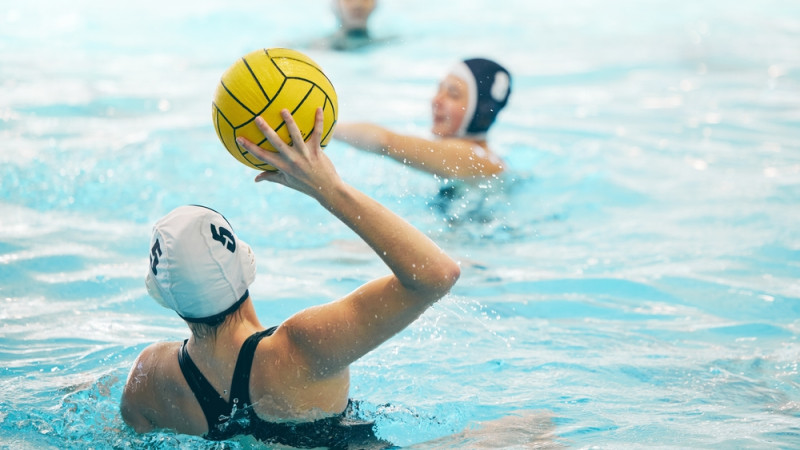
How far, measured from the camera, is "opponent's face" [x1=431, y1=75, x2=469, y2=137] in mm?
6508

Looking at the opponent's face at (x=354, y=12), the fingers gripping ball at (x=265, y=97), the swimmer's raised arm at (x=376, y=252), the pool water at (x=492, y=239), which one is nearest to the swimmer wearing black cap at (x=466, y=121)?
the pool water at (x=492, y=239)

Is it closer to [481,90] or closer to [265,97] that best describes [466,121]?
[481,90]

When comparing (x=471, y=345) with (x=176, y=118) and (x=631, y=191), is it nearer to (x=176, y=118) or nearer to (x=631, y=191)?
(x=631, y=191)

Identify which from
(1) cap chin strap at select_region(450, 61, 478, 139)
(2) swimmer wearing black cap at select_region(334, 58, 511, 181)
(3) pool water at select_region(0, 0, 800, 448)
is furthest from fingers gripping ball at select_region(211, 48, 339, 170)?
(1) cap chin strap at select_region(450, 61, 478, 139)

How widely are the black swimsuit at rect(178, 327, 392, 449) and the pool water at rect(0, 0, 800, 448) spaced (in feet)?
0.66

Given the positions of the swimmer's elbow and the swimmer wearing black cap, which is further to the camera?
the swimmer wearing black cap

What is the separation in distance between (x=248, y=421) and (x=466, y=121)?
13.0 feet

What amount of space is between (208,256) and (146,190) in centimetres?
430

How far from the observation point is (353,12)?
11492 mm

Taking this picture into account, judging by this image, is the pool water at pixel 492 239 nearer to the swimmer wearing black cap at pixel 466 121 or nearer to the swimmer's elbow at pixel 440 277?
the swimmer wearing black cap at pixel 466 121

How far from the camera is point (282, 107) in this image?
8.70 feet

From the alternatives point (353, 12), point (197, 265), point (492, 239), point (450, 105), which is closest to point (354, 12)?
point (353, 12)

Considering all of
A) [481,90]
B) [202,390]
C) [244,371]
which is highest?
[481,90]

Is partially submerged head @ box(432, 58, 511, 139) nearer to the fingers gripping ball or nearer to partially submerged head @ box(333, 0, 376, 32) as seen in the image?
the fingers gripping ball
